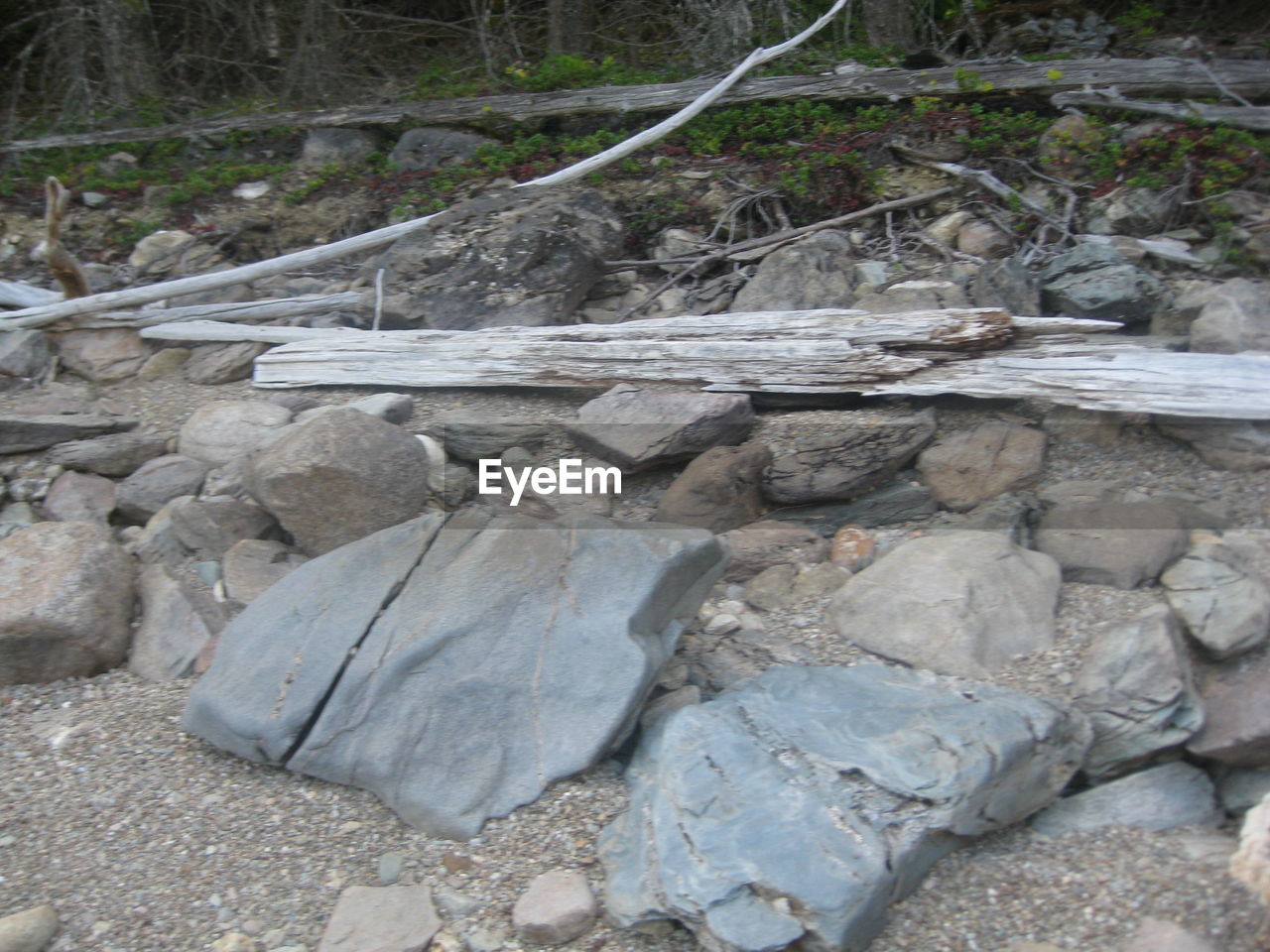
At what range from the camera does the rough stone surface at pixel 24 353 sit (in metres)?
5.41

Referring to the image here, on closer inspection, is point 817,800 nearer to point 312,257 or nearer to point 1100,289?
point 1100,289

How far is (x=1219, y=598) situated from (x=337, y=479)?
3020mm

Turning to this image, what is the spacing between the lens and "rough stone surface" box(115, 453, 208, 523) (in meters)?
4.51

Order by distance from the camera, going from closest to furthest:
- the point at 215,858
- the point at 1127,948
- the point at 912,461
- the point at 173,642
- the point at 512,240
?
the point at 1127,948 → the point at 215,858 → the point at 173,642 → the point at 912,461 → the point at 512,240

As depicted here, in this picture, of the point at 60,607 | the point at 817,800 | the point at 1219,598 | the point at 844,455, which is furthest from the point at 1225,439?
the point at 60,607

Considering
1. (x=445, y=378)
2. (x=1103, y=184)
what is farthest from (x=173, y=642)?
(x=1103, y=184)

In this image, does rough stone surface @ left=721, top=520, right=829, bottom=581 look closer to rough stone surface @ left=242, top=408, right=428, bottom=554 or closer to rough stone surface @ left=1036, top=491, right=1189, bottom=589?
rough stone surface @ left=1036, top=491, right=1189, bottom=589

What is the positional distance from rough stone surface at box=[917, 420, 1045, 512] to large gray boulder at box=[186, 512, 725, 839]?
1129 mm

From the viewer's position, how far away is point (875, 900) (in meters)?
2.60

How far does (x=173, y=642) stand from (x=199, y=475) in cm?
101

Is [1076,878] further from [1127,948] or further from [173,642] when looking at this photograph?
[173,642]

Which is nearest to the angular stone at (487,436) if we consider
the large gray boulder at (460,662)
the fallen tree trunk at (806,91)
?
the large gray boulder at (460,662)

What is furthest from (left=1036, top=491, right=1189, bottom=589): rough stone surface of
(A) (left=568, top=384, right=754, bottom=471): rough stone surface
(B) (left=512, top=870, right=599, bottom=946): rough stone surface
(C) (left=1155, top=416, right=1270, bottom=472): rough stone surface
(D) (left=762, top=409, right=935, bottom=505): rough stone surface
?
(B) (left=512, top=870, right=599, bottom=946): rough stone surface

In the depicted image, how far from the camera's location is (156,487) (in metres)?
4.54
